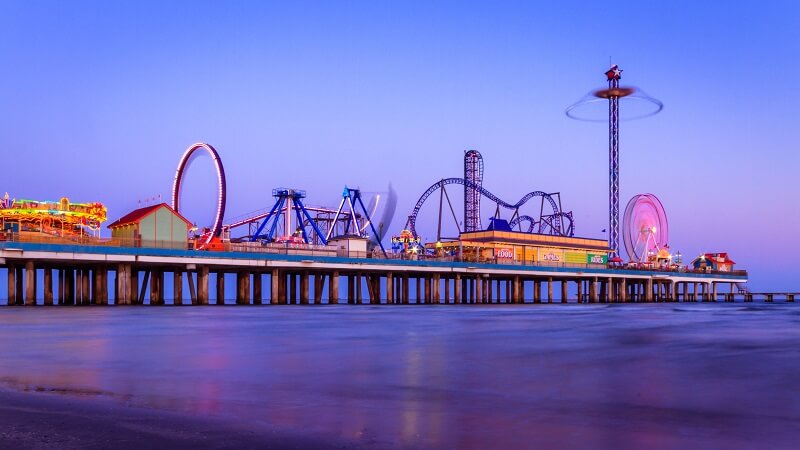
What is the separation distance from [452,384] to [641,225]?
311ft

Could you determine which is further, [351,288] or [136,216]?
[351,288]

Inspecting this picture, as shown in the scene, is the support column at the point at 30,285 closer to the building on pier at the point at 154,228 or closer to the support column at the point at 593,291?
the building on pier at the point at 154,228

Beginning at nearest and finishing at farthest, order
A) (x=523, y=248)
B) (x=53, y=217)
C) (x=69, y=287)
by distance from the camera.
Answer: (x=53, y=217) → (x=69, y=287) → (x=523, y=248)

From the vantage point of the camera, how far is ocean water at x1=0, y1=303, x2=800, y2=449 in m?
6.94

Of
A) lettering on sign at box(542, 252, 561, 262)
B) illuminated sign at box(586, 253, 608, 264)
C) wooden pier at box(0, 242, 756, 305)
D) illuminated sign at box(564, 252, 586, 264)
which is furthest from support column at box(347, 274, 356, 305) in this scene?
illuminated sign at box(586, 253, 608, 264)

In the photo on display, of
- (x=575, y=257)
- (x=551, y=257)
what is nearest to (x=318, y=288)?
(x=551, y=257)

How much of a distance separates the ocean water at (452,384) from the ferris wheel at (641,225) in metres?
83.4

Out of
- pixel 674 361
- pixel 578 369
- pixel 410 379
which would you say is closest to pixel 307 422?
pixel 410 379

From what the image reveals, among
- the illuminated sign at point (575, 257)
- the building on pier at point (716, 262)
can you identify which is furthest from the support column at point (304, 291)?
the building on pier at point (716, 262)

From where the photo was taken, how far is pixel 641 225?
326 ft

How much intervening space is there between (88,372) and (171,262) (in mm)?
37187

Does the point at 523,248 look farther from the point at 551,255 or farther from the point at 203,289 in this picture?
the point at 203,289

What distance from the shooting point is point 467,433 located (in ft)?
22.2

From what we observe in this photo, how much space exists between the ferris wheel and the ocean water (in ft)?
274
